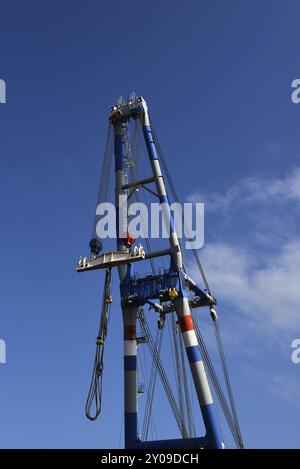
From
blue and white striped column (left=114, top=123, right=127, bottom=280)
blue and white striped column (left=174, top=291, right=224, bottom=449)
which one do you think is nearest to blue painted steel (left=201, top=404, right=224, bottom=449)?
blue and white striped column (left=174, top=291, right=224, bottom=449)

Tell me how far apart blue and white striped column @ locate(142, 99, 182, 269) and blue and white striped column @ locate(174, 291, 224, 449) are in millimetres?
4032

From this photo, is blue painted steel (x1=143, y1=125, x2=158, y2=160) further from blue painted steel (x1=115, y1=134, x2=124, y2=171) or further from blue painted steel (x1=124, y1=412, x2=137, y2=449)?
blue painted steel (x1=124, y1=412, x2=137, y2=449)

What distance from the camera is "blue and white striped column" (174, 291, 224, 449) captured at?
40.1 m

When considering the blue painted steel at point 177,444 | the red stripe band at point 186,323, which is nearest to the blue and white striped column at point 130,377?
the blue painted steel at point 177,444

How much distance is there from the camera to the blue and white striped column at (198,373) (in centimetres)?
4009

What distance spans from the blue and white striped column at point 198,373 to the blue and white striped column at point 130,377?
4.62 meters

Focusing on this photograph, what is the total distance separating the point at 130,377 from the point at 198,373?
19.4 feet

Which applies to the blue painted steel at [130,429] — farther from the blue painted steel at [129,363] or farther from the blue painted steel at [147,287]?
the blue painted steel at [147,287]

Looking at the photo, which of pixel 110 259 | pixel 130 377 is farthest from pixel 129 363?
pixel 110 259

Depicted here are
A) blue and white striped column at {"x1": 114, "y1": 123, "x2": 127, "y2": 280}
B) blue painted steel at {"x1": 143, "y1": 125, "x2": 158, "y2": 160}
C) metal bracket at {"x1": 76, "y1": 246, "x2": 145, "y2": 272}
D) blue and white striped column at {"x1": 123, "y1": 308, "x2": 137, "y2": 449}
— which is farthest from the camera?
blue painted steel at {"x1": 143, "y1": 125, "x2": 158, "y2": 160}

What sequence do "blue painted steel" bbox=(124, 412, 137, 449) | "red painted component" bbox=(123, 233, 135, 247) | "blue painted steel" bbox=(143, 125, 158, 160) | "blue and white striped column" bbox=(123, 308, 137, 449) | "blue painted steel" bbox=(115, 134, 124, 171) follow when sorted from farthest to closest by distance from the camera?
"blue painted steel" bbox=(115, 134, 124, 171), "blue painted steel" bbox=(143, 125, 158, 160), "red painted component" bbox=(123, 233, 135, 247), "blue and white striped column" bbox=(123, 308, 137, 449), "blue painted steel" bbox=(124, 412, 137, 449)
